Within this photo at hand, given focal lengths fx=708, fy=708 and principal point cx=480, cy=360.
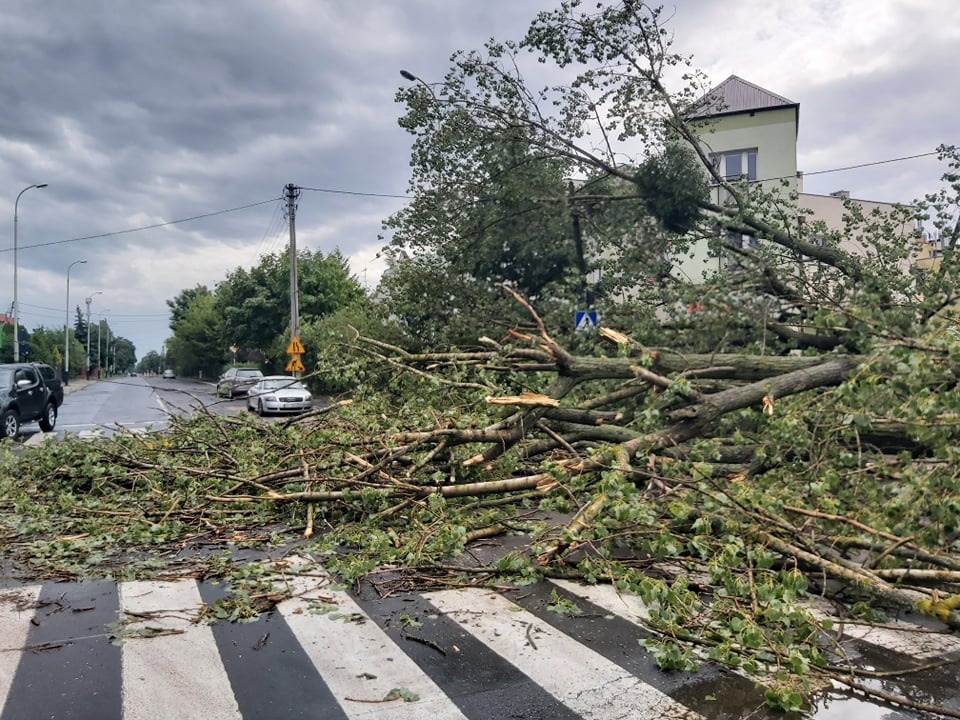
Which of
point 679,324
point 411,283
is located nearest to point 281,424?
point 679,324

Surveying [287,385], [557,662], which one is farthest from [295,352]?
[557,662]

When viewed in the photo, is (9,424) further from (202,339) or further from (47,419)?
(202,339)

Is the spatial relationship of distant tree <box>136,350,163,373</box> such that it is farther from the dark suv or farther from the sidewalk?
the dark suv

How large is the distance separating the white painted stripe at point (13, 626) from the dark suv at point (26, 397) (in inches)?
459

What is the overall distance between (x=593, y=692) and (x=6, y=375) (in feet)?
53.4

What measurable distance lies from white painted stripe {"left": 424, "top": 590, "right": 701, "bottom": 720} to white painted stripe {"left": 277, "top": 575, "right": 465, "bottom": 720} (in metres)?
0.44

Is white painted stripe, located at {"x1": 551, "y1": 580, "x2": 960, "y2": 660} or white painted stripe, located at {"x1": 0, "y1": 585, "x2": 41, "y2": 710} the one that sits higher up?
white painted stripe, located at {"x1": 551, "y1": 580, "x2": 960, "y2": 660}

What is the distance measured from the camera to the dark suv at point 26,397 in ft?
46.9

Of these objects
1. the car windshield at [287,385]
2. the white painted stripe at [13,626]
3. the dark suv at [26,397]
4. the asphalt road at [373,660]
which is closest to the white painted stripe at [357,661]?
the asphalt road at [373,660]

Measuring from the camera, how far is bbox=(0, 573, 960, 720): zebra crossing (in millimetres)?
2854

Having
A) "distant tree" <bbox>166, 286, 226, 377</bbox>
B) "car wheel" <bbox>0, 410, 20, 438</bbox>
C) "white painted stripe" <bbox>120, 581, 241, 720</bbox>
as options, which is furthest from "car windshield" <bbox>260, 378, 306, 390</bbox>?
"distant tree" <bbox>166, 286, 226, 377</bbox>

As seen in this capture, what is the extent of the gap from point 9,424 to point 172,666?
13.6 metres

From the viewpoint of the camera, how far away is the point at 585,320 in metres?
11.0

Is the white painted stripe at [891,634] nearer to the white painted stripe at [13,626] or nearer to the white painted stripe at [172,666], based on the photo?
the white painted stripe at [172,666]
